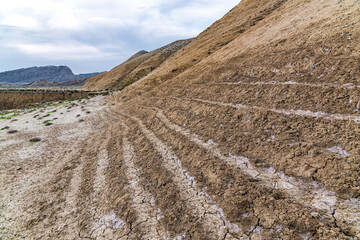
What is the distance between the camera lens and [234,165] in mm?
6023

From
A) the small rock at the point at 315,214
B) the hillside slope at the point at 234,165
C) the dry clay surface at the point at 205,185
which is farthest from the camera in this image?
the hillside slope at the point at 234,165

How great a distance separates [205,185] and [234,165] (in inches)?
49.9

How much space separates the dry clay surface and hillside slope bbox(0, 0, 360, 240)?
0.03 metres

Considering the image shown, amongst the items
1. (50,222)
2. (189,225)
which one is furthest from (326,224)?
(50,222)

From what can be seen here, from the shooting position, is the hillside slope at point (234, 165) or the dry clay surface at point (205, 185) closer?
the dry clay surface at point (205, 185)

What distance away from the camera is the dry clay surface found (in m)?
4.04

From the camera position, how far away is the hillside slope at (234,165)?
13.8 ft

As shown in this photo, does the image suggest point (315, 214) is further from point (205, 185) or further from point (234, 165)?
point (205, 185)

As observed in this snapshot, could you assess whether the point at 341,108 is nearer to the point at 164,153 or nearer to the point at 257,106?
the point at 257,106

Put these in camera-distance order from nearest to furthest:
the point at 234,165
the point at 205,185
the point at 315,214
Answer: the point at 315,214
the point at 205,185
the point at 234,165

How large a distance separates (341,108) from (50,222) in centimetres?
1054

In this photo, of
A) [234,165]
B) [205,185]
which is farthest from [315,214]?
[205,185]

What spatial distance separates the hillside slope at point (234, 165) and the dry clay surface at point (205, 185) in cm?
3

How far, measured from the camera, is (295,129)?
6.22 m
